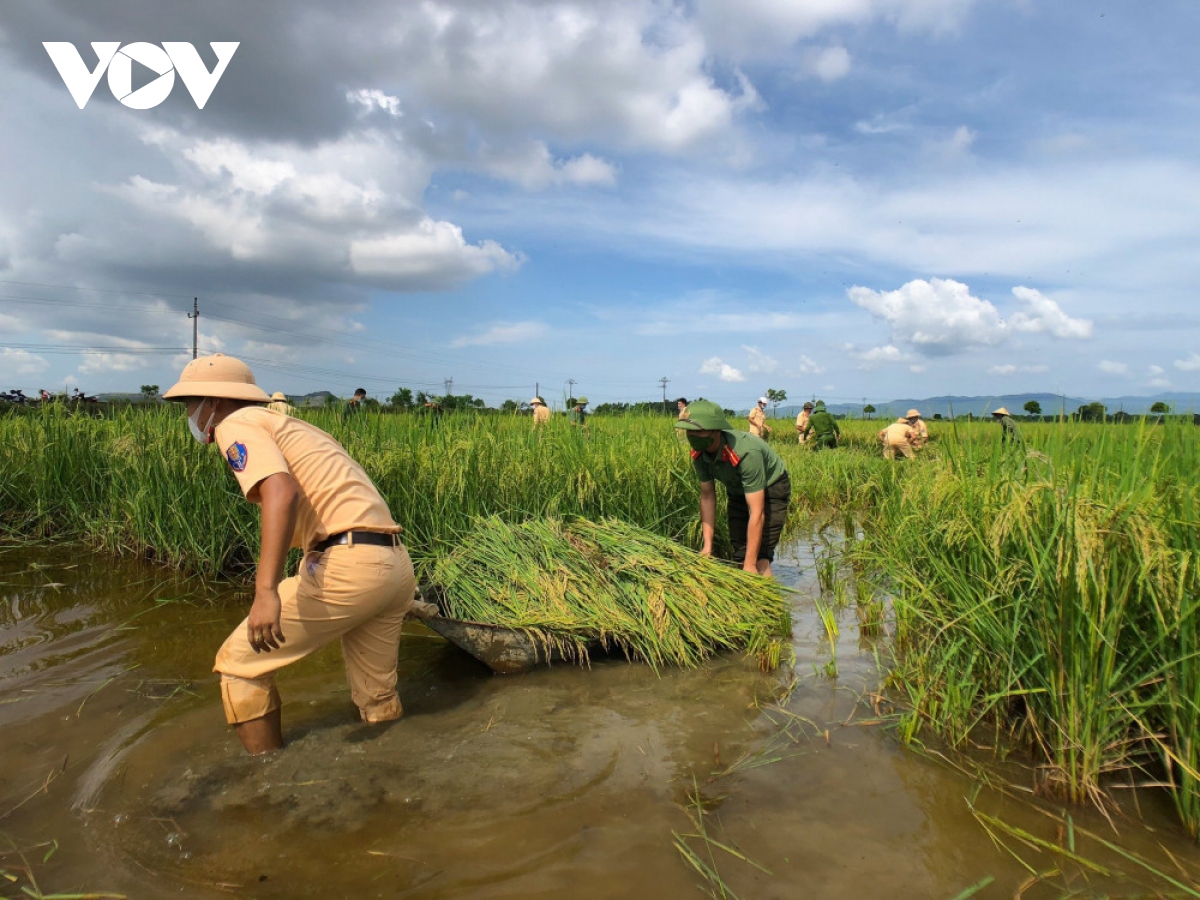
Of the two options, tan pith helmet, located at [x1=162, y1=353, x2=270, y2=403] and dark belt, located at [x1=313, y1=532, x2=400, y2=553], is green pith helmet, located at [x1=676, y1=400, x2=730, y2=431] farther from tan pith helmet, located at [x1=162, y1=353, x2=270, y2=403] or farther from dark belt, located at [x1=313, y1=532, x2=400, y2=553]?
tan pith helmet, located at [x1=162, y1=353, x2=270, y2=403]

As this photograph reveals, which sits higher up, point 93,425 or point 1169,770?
point 93,425

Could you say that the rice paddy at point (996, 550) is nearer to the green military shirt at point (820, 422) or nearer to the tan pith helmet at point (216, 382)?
the tan pith helmet at point (216, 382)

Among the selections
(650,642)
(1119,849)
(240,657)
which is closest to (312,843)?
(240,657)

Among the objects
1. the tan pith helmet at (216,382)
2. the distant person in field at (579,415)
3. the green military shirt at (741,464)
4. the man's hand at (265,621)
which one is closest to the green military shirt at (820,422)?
the distant person in field at (579,415)

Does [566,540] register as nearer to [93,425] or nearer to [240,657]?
[240,657]

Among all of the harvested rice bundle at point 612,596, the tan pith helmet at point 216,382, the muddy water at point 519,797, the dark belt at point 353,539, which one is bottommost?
the muddy water at point 519,797

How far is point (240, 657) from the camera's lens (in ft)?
8.00

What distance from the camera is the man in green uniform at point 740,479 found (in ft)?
13.4

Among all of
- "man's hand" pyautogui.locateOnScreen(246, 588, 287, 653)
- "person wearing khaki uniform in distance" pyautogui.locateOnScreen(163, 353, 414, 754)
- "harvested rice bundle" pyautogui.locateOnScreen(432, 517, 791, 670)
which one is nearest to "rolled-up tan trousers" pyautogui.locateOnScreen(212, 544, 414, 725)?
"person wearing khaki uniform in distance" pyautogui.locateOnScreen(163, 353, 414, 754)

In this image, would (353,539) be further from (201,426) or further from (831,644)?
(831,644)

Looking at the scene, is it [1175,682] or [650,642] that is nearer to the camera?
[1175,682]

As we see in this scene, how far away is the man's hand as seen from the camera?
7.29ft

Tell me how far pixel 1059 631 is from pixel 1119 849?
637 millimetres

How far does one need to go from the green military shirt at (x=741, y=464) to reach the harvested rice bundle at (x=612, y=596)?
0.58 m
